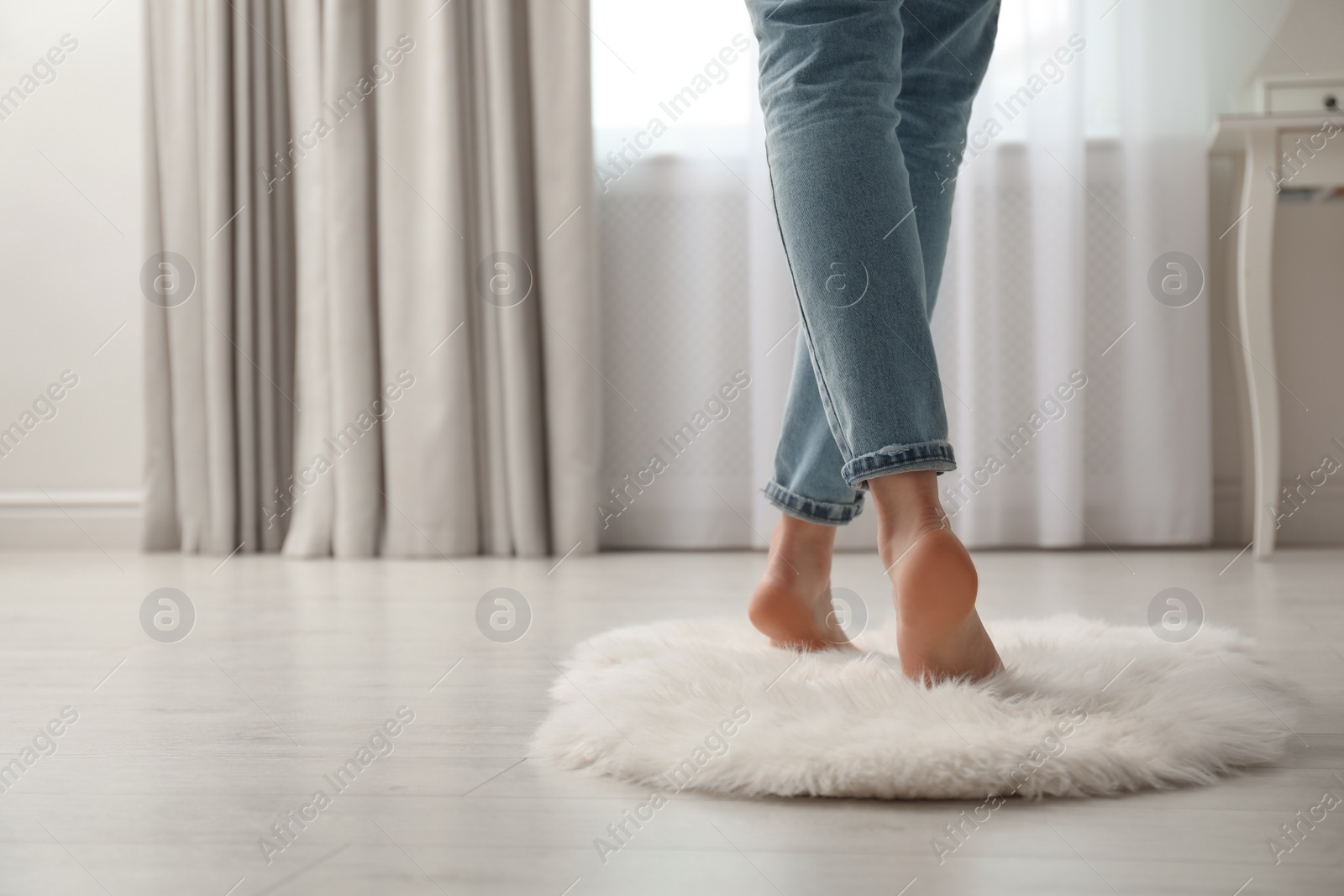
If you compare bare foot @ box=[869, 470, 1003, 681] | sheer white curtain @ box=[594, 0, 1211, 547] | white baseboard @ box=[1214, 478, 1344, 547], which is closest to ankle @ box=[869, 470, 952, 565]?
bare foot @ box=[869, 470, 1003, 681]

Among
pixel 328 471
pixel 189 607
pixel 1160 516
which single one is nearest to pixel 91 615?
pixel 189 607

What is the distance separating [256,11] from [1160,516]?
74.5 inches

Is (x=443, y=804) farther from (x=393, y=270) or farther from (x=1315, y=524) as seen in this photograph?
(x=1315, y=524)

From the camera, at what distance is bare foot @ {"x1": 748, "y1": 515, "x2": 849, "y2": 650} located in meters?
0.85

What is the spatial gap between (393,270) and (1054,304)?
47.0 inches

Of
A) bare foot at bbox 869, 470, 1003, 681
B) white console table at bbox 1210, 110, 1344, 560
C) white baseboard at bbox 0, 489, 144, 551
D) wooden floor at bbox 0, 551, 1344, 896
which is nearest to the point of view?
wooden floor at bbox 0, 551, 1344, 896

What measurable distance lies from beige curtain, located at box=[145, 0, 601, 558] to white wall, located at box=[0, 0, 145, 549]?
0.28m

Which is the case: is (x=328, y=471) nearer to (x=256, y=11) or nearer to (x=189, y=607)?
(x=189, y=607)

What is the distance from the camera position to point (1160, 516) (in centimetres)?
187

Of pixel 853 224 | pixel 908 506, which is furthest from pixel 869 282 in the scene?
pixel 908 506

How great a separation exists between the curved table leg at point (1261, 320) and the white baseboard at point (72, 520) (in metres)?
2.11

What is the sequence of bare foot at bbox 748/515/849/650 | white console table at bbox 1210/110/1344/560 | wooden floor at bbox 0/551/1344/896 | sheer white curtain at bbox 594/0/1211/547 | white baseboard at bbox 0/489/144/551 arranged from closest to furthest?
wooden floor at bbox 0/551/1344/896 → bare foot at bbox 748/515/849/650 → white console table at bbox 1210/110/1344/560 → sheer white curtain at bbox 594/0/1211/547 → white baseboard at bbox 0/489/144/551

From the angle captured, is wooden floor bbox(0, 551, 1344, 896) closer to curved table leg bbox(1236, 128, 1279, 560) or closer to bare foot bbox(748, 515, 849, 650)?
Answer: bare foot bbox(748, 515, 849, 650)

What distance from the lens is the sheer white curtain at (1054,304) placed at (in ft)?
6.14
